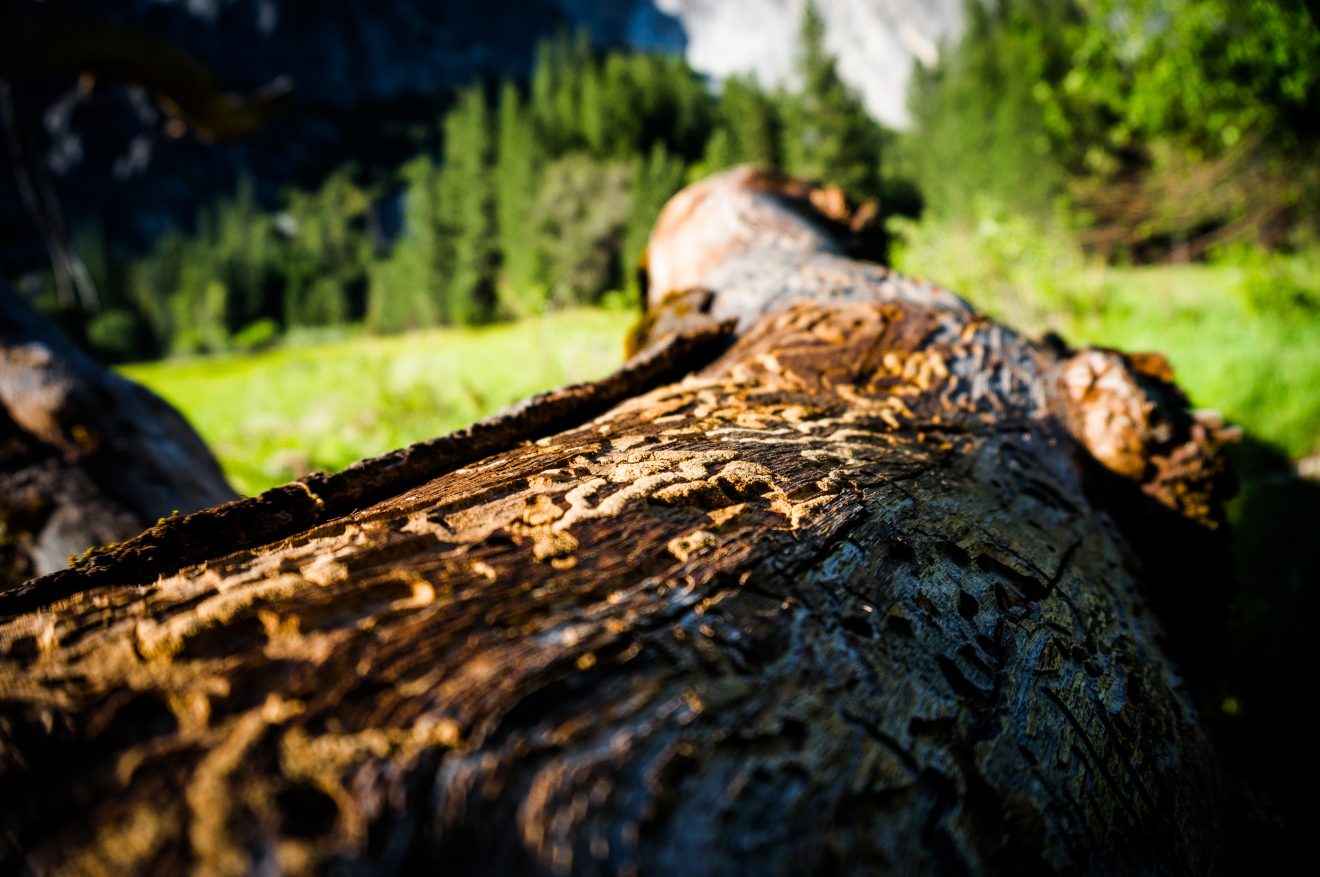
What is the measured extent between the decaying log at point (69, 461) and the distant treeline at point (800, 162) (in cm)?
267

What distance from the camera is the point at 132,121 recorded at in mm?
72562

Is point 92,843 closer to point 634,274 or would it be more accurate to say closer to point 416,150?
point 634,274

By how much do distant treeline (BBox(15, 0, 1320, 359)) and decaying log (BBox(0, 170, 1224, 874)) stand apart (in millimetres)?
3667

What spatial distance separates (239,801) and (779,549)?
1.93 ft

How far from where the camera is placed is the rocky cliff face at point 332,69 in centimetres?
7125

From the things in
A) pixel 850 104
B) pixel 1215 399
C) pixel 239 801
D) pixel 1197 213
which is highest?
pixel 850 104

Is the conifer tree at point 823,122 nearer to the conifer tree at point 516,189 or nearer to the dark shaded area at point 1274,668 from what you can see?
the conifer tree at point 516,189

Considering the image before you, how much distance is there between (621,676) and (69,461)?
7.77 ft

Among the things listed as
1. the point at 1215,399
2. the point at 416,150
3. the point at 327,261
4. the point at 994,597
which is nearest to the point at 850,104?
the point at 1215,399

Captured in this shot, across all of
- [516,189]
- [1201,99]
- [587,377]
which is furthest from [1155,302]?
[516,189]

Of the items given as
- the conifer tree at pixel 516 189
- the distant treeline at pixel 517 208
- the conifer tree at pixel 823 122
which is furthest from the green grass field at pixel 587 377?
the conifer tree at pixel 823 122

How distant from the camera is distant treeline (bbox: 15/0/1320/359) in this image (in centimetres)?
712

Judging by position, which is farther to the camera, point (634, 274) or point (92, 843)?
point (634, 274)

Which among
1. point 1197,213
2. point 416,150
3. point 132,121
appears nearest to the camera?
point 1197,213
